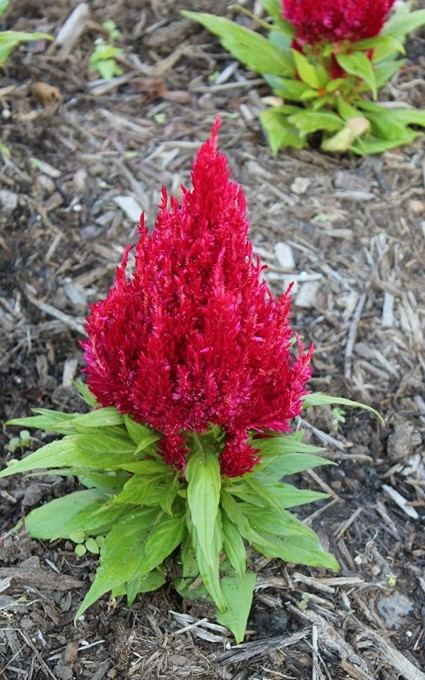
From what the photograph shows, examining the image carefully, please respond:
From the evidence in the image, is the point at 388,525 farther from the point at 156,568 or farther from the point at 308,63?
the point at 308,63

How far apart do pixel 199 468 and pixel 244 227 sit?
0.81 m

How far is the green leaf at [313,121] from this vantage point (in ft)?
16.9

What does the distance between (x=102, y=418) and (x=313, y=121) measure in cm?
285

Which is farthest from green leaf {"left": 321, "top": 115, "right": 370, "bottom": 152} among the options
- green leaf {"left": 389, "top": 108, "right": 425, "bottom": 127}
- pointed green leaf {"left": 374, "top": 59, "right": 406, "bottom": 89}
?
pointed green leaf {"left": 374, "top": 59, "right": 406, "bottom": 89}

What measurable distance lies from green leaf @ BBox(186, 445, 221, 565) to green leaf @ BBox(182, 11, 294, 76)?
10.4 ft

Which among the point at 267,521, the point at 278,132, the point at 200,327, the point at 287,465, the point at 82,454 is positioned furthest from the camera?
the point at 278,132

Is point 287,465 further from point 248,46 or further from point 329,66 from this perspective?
point 248,46

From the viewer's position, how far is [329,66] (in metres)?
5.24

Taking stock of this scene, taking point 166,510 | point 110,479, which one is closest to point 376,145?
point 110,479

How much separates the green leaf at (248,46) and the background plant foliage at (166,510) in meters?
2.83

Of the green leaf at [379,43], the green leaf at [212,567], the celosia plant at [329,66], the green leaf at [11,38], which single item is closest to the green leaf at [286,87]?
the celosia plant at [329,66]

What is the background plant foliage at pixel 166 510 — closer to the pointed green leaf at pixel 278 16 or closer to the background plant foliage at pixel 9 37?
the background plant foliage at pixel 9 37

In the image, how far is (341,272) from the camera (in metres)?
4.85

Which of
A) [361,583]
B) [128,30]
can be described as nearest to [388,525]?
[361,583]
